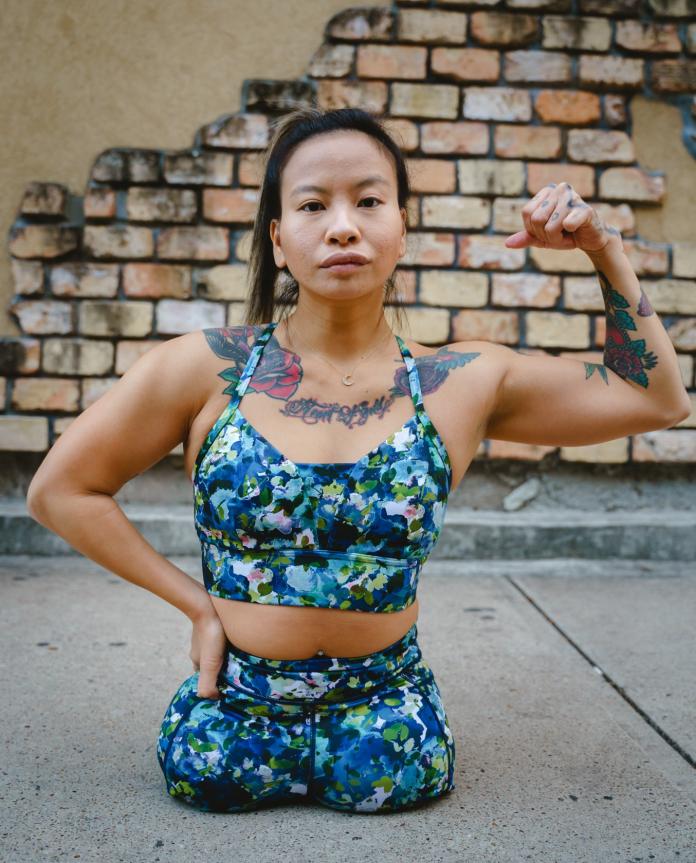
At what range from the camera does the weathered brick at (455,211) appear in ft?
12.4

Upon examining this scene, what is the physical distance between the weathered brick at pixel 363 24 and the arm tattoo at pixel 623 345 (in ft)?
7.35

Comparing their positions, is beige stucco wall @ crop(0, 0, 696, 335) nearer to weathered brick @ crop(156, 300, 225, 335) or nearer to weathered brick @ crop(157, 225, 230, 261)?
weathered brick @ crop(157, 225, 230, 261)

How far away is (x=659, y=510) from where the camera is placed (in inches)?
156

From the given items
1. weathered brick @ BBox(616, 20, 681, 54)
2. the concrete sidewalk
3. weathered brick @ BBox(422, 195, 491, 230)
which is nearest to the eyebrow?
the concrete sidewalk

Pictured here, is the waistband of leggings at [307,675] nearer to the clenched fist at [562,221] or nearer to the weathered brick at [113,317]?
the clenched fist at [562,221]

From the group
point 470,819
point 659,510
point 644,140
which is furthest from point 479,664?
point 644,140

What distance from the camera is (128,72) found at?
375cm

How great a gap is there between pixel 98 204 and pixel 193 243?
435mm

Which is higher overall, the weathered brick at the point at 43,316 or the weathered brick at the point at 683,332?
the weathered brick at the point at 683,332

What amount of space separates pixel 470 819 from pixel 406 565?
54cm

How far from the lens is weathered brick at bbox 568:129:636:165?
12.5 feet

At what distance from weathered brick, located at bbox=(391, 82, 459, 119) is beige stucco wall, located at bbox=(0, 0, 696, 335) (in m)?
0.39

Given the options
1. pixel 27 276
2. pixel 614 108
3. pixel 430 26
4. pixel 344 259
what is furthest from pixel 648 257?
pixel 27 276

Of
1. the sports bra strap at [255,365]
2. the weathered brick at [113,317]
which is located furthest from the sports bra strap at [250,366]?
the weathered brick at [113,317]
